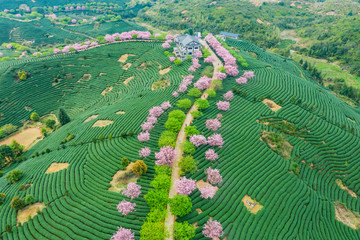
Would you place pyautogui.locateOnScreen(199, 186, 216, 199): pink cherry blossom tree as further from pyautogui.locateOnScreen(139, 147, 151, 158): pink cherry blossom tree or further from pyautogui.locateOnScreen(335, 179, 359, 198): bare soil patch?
pyautogui.locateOnScreen(335, 179, 359, 198): bare soil patch

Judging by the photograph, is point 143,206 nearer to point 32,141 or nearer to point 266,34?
point 32,141

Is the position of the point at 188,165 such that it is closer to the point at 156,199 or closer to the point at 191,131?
the point at 156,199

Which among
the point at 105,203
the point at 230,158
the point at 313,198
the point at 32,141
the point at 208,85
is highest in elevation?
the point at 208,85

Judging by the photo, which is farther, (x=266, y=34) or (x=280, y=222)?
(x=266, y=34)

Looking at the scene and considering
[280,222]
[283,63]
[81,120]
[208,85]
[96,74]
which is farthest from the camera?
[283,63]

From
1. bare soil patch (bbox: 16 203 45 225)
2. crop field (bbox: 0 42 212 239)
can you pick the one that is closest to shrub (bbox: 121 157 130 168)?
crop field (bbox: 0 42 212 239)

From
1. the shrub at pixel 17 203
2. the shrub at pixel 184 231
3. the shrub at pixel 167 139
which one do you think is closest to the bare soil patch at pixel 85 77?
the shrub at pixel 167 139

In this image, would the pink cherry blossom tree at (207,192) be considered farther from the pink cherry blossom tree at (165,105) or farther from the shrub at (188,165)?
the pink cherry blossom tree at (165,105)

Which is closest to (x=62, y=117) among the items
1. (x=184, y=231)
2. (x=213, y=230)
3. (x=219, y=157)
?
(x=219, y=157)

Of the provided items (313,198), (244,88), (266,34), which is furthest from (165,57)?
(266,34)
